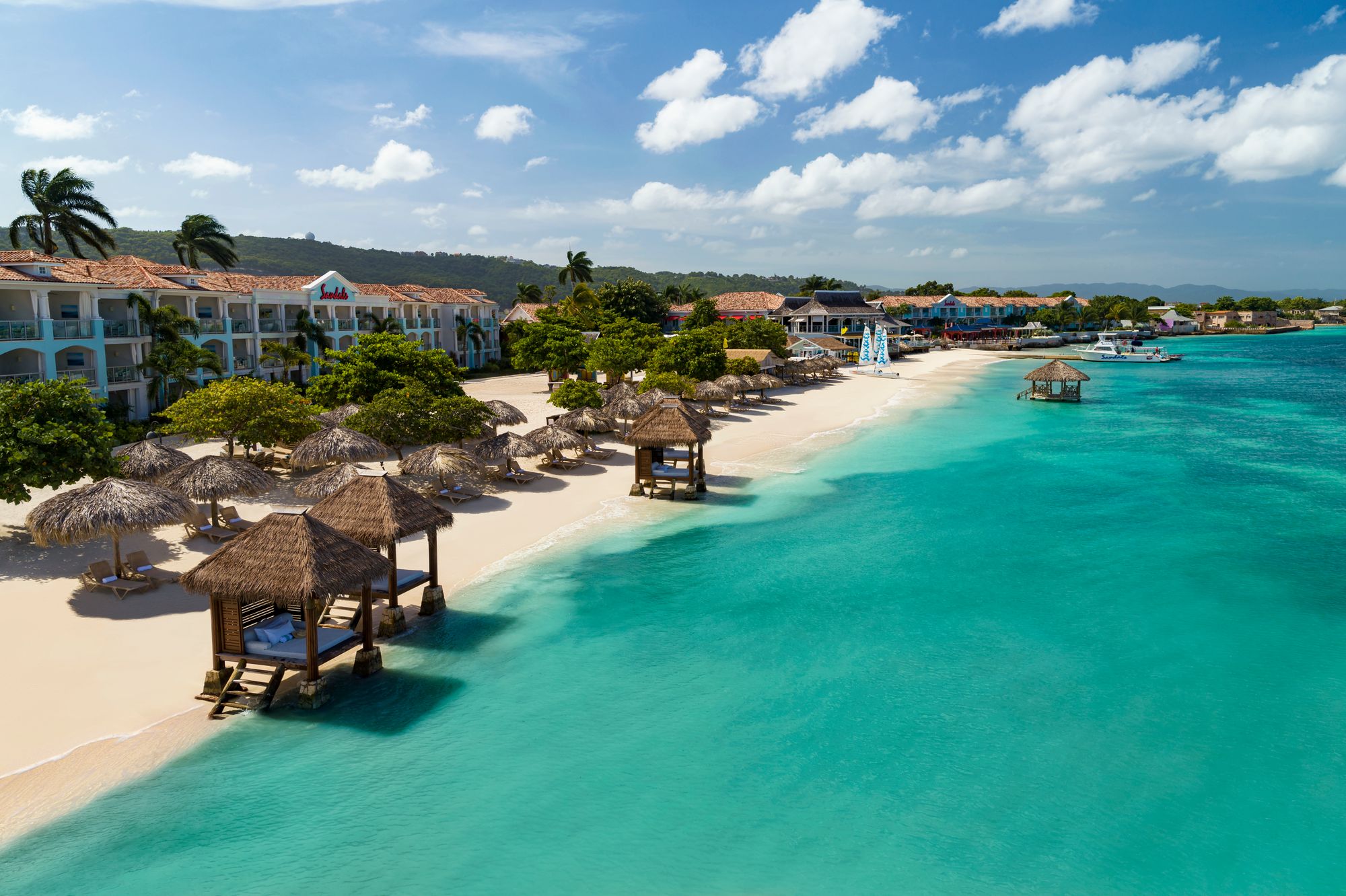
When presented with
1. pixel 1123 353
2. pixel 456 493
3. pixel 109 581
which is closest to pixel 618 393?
pixel 456 493

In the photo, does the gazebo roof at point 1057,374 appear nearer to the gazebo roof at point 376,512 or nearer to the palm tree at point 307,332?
the palm tree at point 307,332

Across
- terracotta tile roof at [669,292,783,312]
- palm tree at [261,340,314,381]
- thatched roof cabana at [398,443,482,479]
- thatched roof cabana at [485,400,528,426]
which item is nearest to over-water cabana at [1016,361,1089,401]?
thatched roof cabana at [485,400,528,426]

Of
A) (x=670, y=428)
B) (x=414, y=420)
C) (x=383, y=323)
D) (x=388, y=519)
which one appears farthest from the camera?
(x=383, y=323)

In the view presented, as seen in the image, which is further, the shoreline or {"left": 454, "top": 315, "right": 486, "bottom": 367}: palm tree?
{"left": 454, "top": 315, "right": 486, "bottom": 367}: palm tree

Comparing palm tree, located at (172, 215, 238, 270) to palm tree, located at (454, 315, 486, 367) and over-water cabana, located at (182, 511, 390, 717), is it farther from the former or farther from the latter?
over-water cabana, located at (182, 511, 390, 717)

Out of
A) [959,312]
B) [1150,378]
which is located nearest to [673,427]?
[1150,378]

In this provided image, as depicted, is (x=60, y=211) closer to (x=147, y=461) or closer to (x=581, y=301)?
(x=147, y=461)
